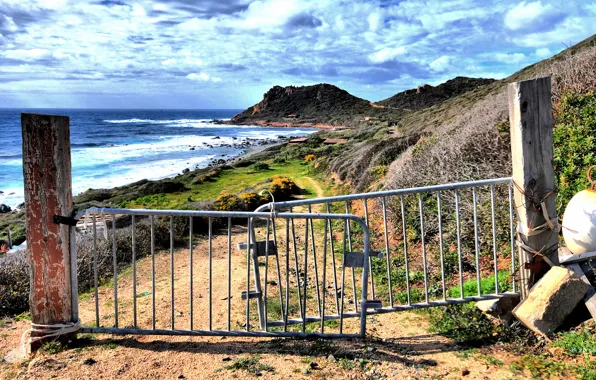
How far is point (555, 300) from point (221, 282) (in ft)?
14.8

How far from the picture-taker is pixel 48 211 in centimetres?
397

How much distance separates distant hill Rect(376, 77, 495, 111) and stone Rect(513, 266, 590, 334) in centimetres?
9102

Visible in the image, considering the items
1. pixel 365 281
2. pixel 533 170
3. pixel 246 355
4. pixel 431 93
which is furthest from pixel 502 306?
pixel 431 93

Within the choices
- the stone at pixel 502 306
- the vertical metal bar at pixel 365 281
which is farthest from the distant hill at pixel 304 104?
the vertical metal bar at pixel 365 281

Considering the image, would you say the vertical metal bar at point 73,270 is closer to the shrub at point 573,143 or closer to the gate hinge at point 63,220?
the gate hinge at point 63,220

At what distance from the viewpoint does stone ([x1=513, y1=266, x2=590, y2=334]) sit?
401 centimetres

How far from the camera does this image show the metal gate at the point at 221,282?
13.8 ft

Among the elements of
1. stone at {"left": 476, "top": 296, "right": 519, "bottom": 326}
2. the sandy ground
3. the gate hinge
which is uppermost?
the gate hinge

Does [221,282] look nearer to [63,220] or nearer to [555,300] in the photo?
[63,220]

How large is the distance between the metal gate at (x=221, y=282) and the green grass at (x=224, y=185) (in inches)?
289

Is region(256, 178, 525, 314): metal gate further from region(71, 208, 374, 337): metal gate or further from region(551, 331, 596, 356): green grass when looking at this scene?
region(551, 331, 596, 356): green grass

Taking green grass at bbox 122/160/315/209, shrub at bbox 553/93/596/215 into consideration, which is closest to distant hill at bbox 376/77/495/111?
green grass at bbox 122/160/315/209

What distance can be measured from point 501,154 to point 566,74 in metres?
2.87

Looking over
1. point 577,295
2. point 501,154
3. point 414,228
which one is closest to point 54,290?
point 577,295
